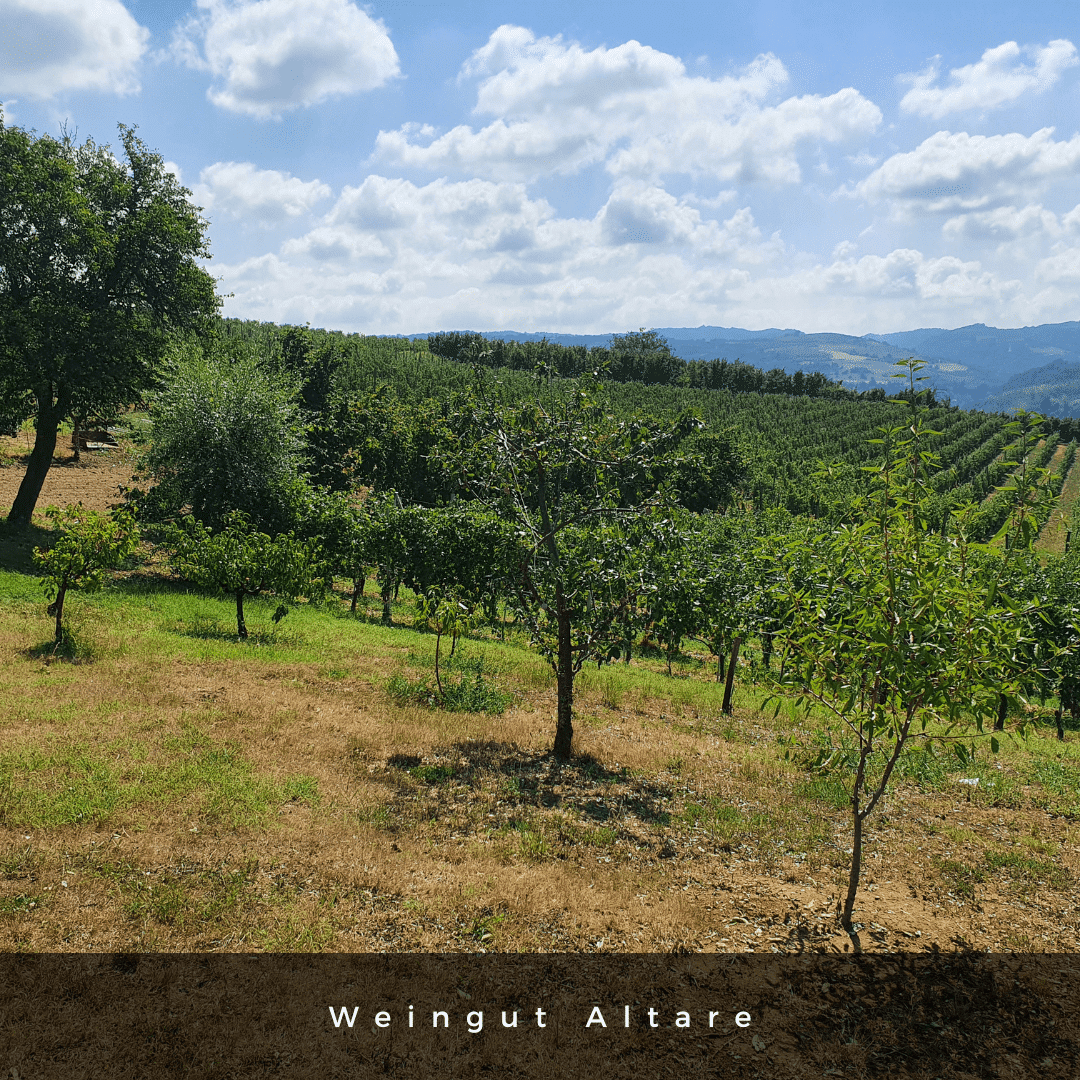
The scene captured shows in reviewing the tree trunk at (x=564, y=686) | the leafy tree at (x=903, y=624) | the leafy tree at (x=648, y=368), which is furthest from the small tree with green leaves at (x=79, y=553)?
the leafy tree at (x=648, y=368)

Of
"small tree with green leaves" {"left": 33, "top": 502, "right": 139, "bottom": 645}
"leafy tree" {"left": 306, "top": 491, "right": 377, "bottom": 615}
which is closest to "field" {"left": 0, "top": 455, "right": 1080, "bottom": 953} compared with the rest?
"small tree with green leaves" {"left": 33, "top": 502, "right": 139, "bottom": 645}

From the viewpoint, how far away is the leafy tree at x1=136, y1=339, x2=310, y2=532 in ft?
90.4

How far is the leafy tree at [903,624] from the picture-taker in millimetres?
6574

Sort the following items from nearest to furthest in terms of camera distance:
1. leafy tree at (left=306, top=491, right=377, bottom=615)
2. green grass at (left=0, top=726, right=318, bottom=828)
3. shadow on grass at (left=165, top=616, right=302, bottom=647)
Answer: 1. green grass at (left=0, top=726, right=318, bottom=828)
2. shadow on grass at (left=165, top=616, right=302, bottom=647)
3. leafy tree at (left=306, top=491, right=377, bottom=615)

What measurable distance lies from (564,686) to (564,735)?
120 cm

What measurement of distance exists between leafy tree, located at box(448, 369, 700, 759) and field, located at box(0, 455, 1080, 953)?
113 inches

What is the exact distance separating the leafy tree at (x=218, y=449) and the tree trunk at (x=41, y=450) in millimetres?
3396

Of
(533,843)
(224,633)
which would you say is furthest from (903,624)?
(224,633)

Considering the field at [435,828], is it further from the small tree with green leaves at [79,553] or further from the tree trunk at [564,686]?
the small tree with green leaves at [79,553]

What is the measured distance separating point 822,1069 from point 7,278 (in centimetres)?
3214

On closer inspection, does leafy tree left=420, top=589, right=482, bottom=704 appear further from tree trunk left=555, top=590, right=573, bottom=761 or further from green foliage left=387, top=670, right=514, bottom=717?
tree trunk left=555, top=590, right=573, bottom=761

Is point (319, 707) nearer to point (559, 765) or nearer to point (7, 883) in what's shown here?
point (559, 765)

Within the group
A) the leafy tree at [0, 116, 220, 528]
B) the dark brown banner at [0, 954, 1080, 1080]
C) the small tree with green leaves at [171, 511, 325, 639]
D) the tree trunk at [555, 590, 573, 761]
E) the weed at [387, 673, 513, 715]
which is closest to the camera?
the dark brown banner at [0, 954, 1080, 1080]

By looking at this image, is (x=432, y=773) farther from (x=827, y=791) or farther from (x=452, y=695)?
(x=827, y=791)
